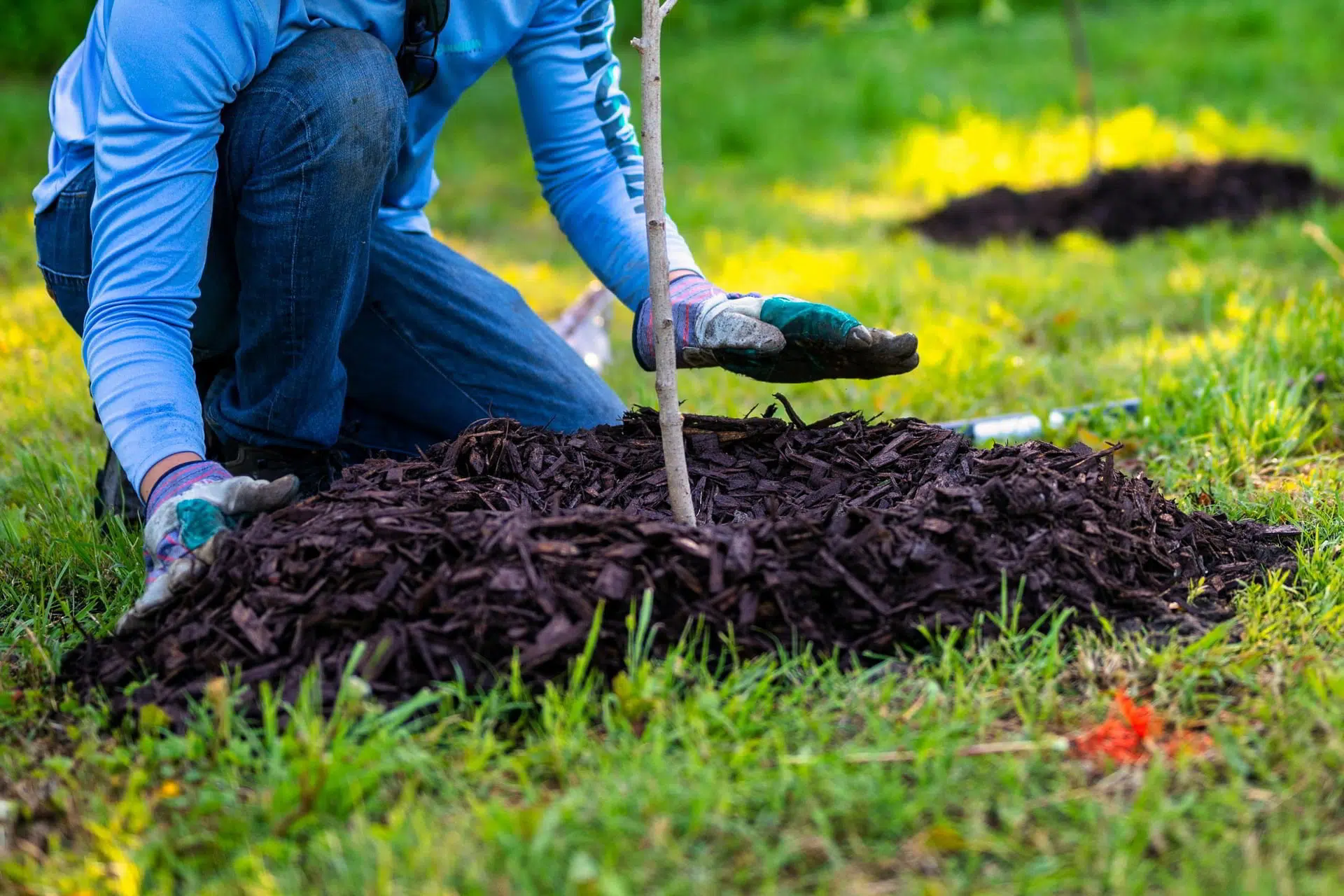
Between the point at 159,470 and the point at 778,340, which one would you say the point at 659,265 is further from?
the point at 159,470

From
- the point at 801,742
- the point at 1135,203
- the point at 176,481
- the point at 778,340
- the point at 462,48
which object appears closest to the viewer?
the point at 801,742

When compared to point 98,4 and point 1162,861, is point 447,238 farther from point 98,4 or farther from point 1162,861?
point 1162,861

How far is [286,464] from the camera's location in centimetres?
261

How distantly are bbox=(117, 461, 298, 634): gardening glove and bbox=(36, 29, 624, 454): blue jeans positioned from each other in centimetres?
54

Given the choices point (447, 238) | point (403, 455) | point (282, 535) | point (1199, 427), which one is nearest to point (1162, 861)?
point (282, 535)

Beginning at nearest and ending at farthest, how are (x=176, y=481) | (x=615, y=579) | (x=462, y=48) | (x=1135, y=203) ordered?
(x=615, y=579) < (x=176, y=481) < (x=462, y=48) < (x=1135, y=203)

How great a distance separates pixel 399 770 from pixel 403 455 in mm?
1448

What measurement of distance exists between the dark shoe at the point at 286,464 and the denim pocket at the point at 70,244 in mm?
406

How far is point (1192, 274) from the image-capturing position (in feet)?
14.7

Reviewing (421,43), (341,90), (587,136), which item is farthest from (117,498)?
(587,136)

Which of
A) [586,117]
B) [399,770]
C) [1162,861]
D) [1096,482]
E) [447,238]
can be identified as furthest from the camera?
[447,238]

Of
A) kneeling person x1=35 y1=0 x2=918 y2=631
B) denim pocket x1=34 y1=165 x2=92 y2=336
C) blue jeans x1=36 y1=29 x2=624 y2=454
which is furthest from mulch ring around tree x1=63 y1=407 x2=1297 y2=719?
denim pocket x1=34 y1=165 x2=92 y2=336

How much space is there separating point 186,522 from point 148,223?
0.51 m

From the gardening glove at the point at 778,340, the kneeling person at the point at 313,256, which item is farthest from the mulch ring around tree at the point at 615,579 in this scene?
the gardening glove at the point at 778,340
